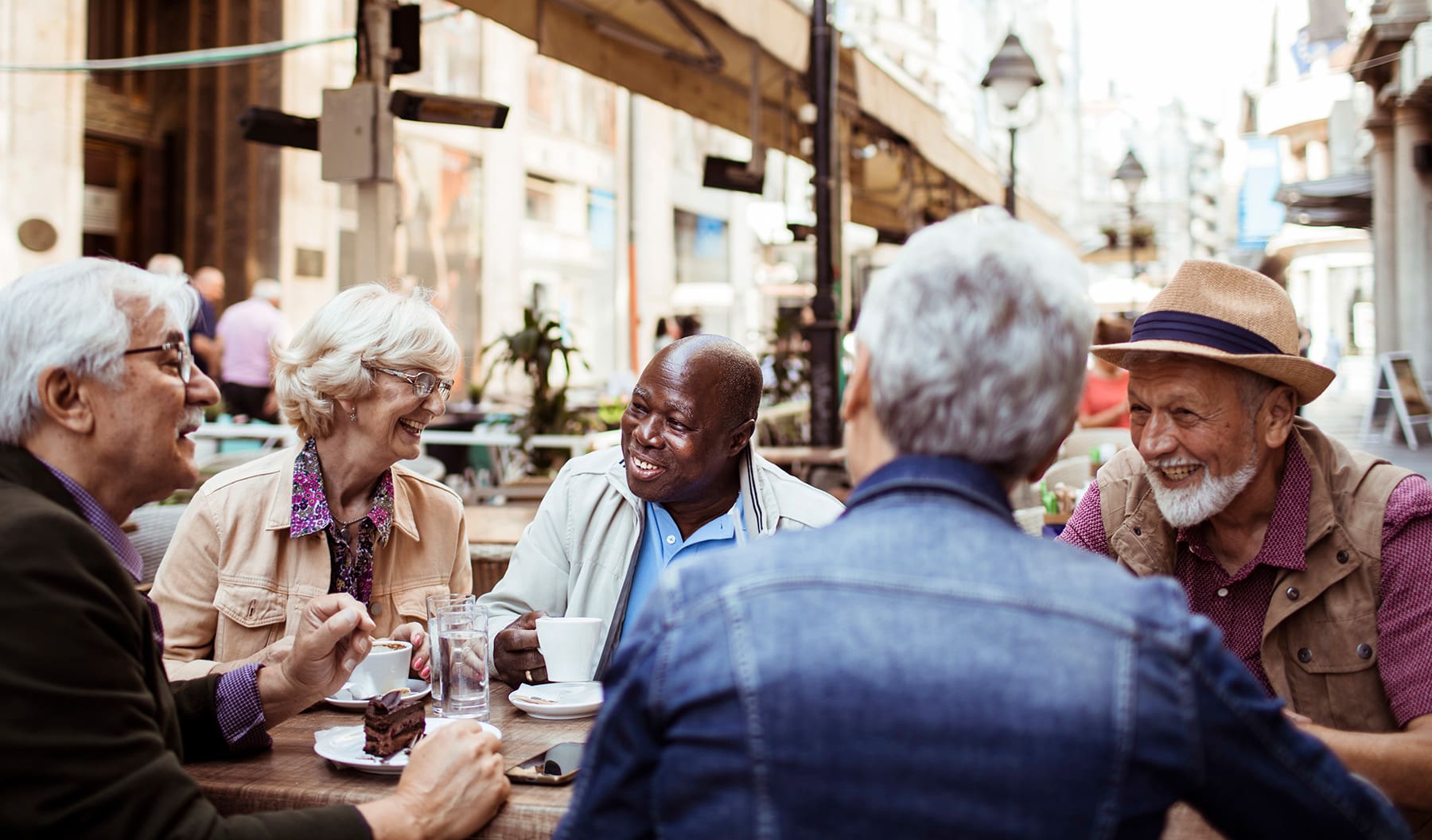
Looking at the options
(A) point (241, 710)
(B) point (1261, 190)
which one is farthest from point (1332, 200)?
(A) point (241, 710)

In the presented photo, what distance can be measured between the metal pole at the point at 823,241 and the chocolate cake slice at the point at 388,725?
641 centimetres

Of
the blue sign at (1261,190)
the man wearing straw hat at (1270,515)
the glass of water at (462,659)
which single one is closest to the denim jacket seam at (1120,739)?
the man wearing straw hat at (1270,515)

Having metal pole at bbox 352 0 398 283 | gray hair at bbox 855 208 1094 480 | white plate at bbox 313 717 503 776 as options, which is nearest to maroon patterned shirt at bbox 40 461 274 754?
white plate at bbox 313 717 503 776

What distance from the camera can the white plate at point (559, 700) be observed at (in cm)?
246

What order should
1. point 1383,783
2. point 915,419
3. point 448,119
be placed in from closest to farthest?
point 915,419 → point 1383,783 → point 448,119

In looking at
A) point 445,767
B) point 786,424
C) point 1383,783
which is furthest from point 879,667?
point 786,424

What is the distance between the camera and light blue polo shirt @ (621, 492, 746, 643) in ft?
10.5

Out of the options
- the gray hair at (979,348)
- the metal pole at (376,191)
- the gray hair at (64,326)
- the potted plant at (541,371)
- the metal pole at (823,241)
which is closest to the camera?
the gray hair at (979,348)

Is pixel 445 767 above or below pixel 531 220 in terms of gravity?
below

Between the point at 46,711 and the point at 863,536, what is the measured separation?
1028mm

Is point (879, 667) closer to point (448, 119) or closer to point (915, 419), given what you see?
point (915, 419)

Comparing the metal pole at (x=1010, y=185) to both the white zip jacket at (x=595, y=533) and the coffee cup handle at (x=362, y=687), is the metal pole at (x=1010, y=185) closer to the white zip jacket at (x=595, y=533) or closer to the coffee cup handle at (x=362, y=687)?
the white zip jacket at (x=595, y=533)

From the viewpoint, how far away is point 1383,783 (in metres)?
2.05

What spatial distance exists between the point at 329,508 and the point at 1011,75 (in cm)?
1079
